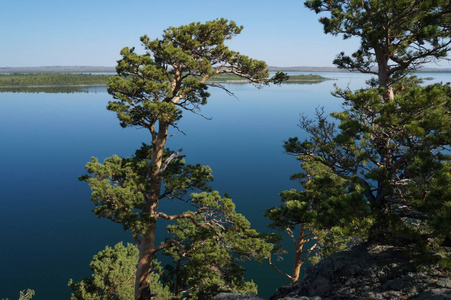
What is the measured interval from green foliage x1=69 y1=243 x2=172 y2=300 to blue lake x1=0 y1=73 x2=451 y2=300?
9.38 metres

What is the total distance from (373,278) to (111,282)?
12.0 metres

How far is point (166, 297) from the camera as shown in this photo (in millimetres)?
12633

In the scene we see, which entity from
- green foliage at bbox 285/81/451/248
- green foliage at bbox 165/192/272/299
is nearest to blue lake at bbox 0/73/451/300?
green foliage at bbox 165/192/272/299

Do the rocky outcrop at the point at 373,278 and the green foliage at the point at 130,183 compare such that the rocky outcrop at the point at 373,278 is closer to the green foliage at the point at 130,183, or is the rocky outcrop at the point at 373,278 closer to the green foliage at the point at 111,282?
the green foliage at the point at 130,183

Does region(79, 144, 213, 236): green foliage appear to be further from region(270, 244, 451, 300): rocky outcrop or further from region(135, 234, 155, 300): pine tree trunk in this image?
region(270, 244, 451, 300): rocky outcrop

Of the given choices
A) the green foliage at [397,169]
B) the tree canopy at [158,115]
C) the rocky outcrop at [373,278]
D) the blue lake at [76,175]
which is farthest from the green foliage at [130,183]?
the rocky outcrop at [373,278]

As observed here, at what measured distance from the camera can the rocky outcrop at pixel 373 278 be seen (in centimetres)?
493

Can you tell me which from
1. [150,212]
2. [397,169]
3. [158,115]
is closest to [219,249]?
[150,212]

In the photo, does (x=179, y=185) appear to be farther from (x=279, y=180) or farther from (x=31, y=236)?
(x=279, y=180)

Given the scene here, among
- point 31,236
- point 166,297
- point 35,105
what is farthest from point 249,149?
point 35,105

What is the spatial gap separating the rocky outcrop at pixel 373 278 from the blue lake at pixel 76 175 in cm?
502

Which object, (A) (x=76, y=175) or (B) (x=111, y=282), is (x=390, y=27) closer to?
(B) (x=111, y=282)

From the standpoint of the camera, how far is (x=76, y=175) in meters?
45.6

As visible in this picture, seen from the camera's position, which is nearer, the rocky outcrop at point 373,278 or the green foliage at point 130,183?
the rocky outcrop at point 373,278
